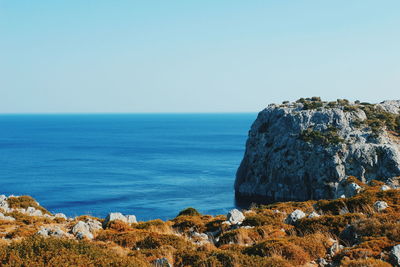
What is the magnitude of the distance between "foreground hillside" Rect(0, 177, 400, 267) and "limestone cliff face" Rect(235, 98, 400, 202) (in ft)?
158

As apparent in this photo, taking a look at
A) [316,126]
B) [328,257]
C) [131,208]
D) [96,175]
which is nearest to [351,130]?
[316,126]

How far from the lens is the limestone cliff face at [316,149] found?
67.1m

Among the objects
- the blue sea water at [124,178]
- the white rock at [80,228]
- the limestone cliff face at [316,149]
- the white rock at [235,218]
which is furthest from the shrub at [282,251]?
the limestone cliff face at [316,149]

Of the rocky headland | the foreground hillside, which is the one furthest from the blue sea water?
the foreground hillside

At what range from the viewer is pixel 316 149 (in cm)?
7131

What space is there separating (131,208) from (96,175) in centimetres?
3398

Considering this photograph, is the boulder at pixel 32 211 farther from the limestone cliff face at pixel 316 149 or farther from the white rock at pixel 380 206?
the limestone cliff face at pixel 316 149

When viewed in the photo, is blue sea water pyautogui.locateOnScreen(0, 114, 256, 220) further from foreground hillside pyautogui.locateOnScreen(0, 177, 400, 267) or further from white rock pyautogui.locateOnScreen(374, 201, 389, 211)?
white rock pyautogui.locateOnScreen(374, 201, 389, 211)

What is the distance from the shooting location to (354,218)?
1669 cm

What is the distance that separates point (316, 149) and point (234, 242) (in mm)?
58987

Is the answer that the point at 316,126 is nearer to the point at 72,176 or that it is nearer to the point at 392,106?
the point at 392,106

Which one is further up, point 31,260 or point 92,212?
point 31,260

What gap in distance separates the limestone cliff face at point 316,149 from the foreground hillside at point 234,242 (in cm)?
4809

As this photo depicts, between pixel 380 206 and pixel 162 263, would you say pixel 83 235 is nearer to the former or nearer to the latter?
pixel 162 263
